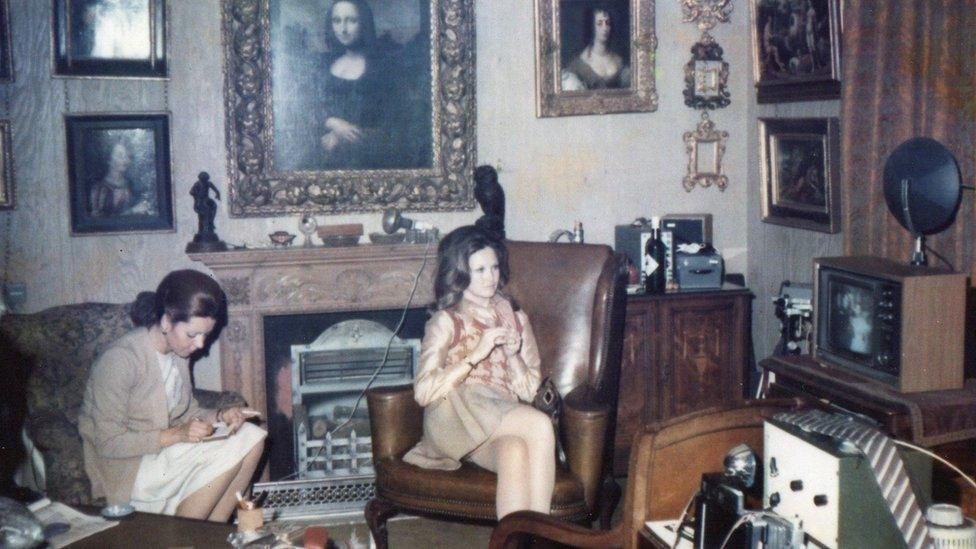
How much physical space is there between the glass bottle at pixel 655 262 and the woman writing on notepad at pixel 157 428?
2077 mm

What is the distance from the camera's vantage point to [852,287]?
2.80m

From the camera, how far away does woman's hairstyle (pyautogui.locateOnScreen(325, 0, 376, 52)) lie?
4387 mm

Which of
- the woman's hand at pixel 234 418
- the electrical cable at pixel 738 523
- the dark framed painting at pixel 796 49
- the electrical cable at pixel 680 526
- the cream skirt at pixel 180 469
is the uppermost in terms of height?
the dark framed painting at pixel 796 49

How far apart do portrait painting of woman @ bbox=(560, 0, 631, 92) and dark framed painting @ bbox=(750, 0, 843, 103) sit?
2.12 ft

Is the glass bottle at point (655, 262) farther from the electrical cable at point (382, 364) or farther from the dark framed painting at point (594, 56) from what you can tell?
the electrical cable at point (382, 364)

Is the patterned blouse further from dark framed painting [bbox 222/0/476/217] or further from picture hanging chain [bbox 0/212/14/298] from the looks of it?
picture hanging chain [bbox 0/212/14/298]

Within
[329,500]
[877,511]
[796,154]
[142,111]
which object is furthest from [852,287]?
[142,111]

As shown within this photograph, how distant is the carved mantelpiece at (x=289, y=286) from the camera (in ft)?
14.1

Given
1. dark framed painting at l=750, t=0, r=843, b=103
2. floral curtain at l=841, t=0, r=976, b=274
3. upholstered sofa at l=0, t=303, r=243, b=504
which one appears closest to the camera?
floral curtain at l=841, t=0, r=976, b=274

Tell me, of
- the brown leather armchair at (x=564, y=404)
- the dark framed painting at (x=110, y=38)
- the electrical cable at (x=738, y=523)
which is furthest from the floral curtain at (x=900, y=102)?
the dark framed painting at (x=110, y=38)

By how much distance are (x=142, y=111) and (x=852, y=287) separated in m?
3.16

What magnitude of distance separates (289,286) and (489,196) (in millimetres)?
1038

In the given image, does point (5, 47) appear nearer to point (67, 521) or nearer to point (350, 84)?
point (350, 84)

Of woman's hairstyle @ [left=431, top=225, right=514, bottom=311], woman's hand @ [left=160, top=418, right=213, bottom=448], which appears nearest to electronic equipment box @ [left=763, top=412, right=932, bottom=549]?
woman's hairstyle @ [left=431, top=225, right=514, bottom=311]
